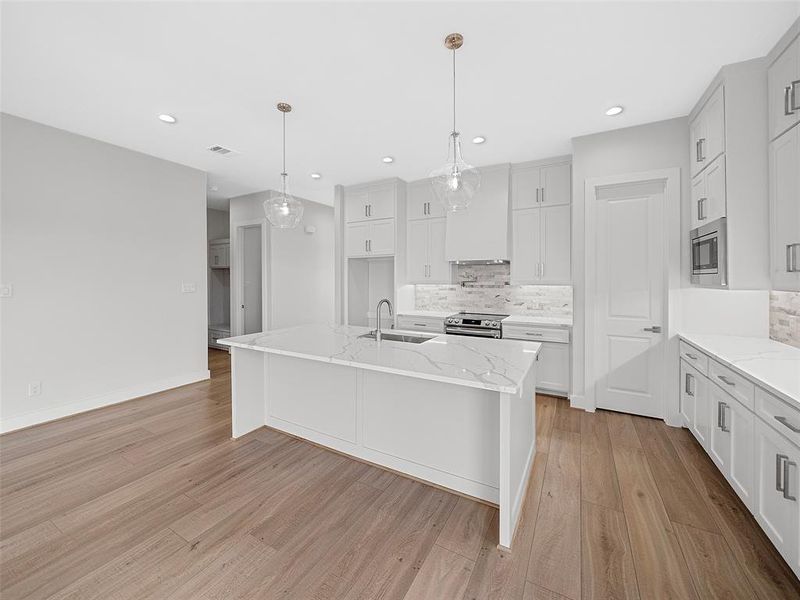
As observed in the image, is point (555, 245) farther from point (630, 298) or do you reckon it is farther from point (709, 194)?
point (709, 194)

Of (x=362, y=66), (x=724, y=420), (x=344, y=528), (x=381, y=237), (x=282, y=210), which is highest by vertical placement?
(x=362, y=66)

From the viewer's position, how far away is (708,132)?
2668 mm

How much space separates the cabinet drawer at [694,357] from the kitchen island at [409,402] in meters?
1.25

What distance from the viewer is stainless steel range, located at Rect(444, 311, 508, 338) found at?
13.3ft

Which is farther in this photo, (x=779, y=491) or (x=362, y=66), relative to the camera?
(x=362, y=66)

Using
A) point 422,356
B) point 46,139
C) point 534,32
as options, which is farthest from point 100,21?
point 422,356

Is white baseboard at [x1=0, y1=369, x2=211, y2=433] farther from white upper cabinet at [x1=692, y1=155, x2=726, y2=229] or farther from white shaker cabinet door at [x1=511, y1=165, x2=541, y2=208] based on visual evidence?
white upper cabinet at [x1=692, y1=155, x2=726, y2=229]

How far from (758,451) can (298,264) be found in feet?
20.0

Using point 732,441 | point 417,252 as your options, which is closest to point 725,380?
point 732,441

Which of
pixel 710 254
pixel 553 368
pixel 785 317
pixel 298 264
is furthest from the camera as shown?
pixel 298 264

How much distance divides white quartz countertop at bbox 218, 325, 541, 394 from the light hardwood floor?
854 mm

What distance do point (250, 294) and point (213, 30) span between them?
16.0ft

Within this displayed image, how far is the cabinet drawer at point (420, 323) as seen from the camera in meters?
4.58

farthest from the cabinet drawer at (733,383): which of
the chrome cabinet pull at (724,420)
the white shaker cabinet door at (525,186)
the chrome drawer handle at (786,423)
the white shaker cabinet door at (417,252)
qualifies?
the white shaker cabinet door at (417,252)
